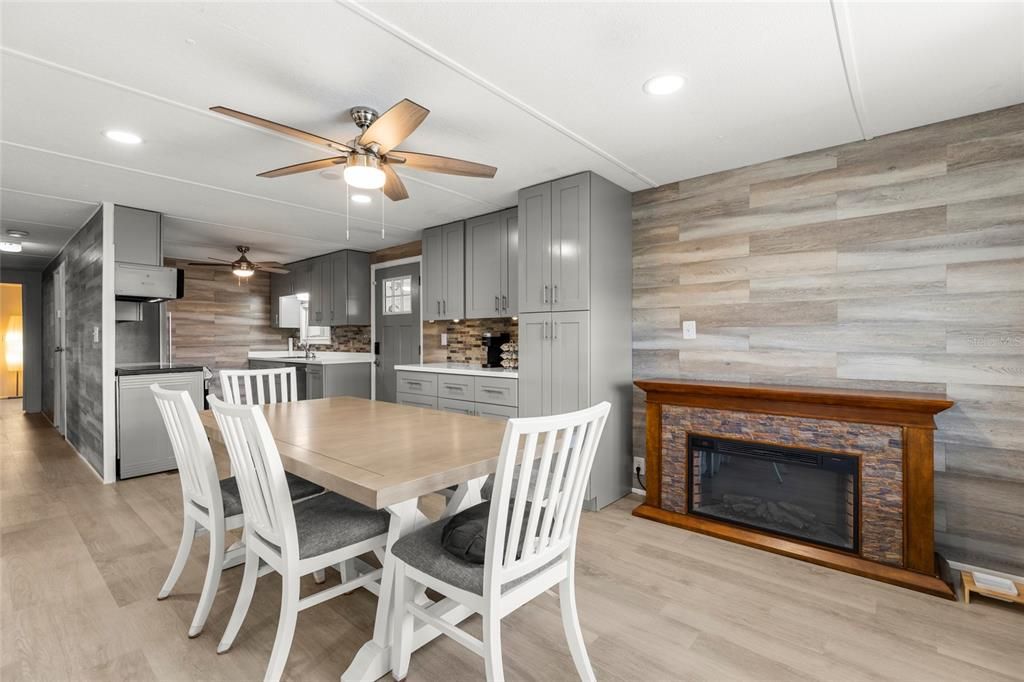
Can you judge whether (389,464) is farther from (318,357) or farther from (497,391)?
(318,357)

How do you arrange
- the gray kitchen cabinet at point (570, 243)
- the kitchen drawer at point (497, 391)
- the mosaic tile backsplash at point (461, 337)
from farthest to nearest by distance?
the mosaic tile backsplash at point (461, 337) < the kitchen drawer at point (497, 391) < the gray kitchen cabinet at point (570, 243)

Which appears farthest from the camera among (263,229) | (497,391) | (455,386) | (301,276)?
(301,276)

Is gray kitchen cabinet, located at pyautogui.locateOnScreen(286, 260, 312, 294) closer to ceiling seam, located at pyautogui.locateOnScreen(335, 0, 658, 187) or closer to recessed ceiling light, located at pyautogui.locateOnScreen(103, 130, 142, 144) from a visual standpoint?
recessed ceiling light, located at pyautogui.locateOnScreen(103, 130, 142, 144)

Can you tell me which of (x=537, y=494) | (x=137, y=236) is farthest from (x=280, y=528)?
(x=137, y=236)

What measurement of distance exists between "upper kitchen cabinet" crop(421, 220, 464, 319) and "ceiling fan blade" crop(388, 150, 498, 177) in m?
2.07

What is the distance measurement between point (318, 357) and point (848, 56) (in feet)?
20.3

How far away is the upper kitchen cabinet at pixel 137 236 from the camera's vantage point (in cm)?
396

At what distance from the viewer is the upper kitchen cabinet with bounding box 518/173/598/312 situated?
3.22 m

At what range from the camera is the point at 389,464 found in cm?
156

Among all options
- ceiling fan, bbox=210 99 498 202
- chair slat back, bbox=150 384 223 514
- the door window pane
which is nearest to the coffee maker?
the door window pane

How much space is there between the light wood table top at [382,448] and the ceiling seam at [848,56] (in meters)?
1.96

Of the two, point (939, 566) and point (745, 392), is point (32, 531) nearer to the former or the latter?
point (745, 392)

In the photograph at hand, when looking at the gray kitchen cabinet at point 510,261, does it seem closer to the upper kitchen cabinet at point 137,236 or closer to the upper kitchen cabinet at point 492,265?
the upper kitchen cabinet at point 492,265

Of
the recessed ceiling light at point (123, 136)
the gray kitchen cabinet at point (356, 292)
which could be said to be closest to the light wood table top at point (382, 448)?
the recessed ceiling light at point (123, 136)
